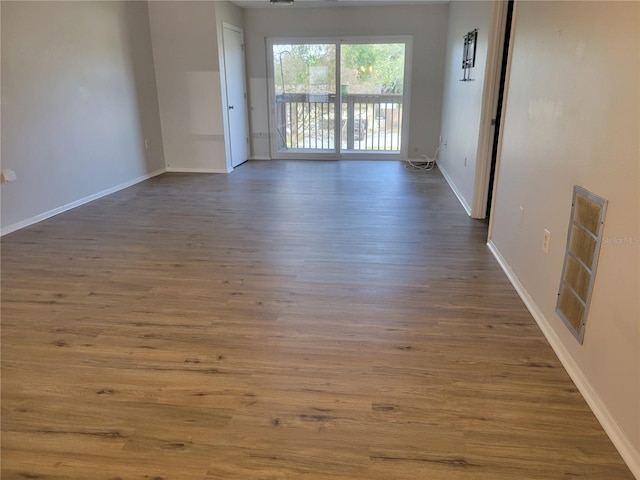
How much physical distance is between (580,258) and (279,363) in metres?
1.36

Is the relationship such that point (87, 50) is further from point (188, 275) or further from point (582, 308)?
point (582, 308)

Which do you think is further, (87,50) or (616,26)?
(87,50)

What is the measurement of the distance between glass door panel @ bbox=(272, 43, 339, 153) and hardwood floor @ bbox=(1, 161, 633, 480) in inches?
156

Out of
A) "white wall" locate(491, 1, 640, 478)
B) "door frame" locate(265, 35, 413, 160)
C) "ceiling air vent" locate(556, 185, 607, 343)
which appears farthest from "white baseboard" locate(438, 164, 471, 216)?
"ceiling air vent" locate(556, 185, 607, 343)

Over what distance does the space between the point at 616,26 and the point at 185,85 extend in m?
5.41

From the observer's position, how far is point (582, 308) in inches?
71.8

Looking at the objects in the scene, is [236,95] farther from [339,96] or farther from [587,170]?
[587,170]

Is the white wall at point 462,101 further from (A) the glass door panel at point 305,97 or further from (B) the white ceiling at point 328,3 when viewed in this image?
(A) the glass door panel at point 305,97

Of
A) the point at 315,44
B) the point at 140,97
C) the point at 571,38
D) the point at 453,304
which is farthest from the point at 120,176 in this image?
the point at 571,38

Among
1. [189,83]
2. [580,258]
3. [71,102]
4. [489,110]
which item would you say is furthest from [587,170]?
[189,83]

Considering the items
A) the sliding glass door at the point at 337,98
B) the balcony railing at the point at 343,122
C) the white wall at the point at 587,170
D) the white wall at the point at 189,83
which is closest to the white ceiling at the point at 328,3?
the sliding glass door at the point at 337,98

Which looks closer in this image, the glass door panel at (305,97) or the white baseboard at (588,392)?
the white baseboard at (588,392)

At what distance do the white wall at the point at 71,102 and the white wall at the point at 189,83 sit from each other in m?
0.19

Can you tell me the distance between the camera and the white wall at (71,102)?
3.83m
